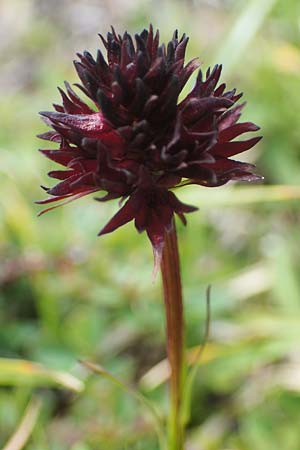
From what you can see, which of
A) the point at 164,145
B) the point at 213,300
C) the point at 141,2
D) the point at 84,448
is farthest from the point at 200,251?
the point at 141,2

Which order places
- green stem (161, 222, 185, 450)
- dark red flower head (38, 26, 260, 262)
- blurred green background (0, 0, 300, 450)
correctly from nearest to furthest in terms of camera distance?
dark red flower head (38, 26, 260, 262) < green stem (161, 222, 185, 450) < blurred green background (0, 0, 300, 450)

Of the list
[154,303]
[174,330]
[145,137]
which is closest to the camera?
[145,137]

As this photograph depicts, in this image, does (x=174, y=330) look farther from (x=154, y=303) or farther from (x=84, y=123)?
(x=154, y=303)

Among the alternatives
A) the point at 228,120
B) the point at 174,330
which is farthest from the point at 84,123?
the point at 174,330

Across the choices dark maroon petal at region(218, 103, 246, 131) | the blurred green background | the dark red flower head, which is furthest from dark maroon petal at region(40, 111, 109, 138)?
the blurred green background

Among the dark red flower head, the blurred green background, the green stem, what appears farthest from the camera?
the blurred green background

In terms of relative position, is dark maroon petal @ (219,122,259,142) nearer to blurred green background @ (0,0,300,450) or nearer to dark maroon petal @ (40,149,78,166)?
dark maroon petal @ (40,149,78,166)

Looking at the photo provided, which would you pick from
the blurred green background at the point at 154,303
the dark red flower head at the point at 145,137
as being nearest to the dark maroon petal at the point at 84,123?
the dark red flower head at the point at 145,137
